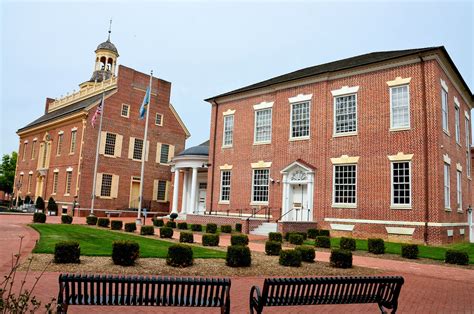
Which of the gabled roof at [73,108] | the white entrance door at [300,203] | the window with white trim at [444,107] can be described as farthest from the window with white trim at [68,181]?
the window with white trim at [444,107]

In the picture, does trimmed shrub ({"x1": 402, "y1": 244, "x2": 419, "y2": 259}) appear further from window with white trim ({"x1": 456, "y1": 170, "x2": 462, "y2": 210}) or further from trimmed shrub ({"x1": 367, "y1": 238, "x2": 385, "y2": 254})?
window with white trim ({"x1": 456, "y1": 170, "x2": 462, "y2": 210})

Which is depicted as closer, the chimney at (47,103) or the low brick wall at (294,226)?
the low brick wall at (294,226)

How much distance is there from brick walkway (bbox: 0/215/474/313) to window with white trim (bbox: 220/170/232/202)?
14.6m

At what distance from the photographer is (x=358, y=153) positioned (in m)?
21.0

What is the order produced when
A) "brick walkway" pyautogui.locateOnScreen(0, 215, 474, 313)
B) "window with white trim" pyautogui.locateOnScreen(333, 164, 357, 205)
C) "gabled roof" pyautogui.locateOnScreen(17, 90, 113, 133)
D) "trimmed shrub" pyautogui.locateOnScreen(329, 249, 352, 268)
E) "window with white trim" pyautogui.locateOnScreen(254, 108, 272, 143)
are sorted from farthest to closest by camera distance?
"gabled roof" pyautogui.locateOnScreen(17, 90, 113, 133), "window with white trim" pyautogui.locateOnScreen(254, 108, 272, 143), "window with white trim" pyautogui.locateOnScreen(333, 164, 357, 205), "trimmed shrub" pyautogui.locateOnScreen(329, 249, 352, 268), "brick walkway" pyautogui.locateOnScreen(0, 215, 474, 313)

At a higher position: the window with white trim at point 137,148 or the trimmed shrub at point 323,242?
the window with white trim at point 137,148

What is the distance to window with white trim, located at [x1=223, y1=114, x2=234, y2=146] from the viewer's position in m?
28.2

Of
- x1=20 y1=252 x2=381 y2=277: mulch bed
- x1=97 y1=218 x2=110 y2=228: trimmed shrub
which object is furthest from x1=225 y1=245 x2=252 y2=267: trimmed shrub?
x1=97 y1=218 x2=110 y2=228: trimmed shrub

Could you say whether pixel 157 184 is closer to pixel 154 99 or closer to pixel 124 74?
pixel 154 99

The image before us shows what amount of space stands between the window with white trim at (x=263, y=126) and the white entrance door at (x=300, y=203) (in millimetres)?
4069

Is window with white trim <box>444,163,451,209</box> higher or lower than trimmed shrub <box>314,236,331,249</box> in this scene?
higher

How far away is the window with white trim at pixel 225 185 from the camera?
90.4 ft

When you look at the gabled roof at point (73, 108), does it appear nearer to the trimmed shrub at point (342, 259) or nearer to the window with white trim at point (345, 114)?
the window with white trim at point (345, 114)

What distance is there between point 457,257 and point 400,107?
30.0 feet
